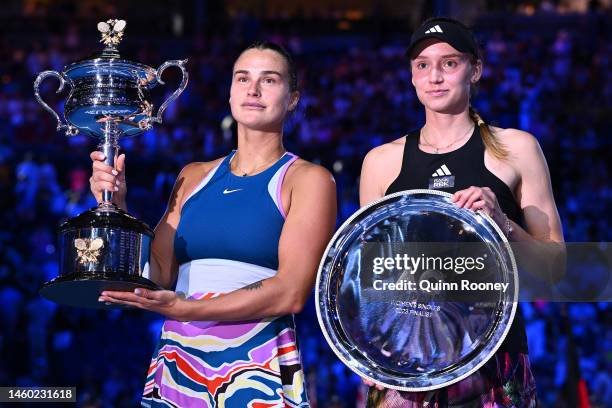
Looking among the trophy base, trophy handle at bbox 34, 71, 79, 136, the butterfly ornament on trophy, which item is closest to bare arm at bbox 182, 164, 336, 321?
the trophy base

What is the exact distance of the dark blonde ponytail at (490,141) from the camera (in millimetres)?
2250

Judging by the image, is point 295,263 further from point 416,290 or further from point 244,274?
point 416,290

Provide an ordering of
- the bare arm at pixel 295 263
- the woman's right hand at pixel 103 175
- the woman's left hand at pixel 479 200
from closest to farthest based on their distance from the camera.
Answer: the woman's left hand at pixel 479 200 → the bare arm at pixel 295 263 → the woman's right hand at pixel 103 175

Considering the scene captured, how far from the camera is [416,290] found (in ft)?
7.04

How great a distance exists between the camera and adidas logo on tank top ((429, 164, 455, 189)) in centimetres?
224

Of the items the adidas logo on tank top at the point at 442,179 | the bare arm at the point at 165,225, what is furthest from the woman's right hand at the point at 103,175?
the adidas logo on tank top at the point at 442,179

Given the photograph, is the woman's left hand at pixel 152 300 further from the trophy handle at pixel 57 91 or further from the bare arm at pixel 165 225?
the trophy handle at pixel 57 91

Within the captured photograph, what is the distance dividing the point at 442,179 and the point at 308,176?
0.97 ft

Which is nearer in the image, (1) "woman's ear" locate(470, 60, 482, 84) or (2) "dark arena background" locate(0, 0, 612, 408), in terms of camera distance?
(1) "woman's ear" locate(470, 60, 482, 84)

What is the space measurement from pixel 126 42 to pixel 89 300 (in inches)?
475

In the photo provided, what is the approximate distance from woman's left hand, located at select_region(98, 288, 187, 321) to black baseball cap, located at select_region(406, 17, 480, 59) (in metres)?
0.75

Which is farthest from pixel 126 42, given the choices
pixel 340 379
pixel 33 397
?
pixel 33 397

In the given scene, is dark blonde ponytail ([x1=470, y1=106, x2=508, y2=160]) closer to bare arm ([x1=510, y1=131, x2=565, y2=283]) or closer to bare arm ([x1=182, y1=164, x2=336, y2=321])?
bare arm ([x1=510, y1=131, x2=565, y2=283])

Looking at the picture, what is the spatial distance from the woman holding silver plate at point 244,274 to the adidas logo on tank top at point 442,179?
0.23 metres
